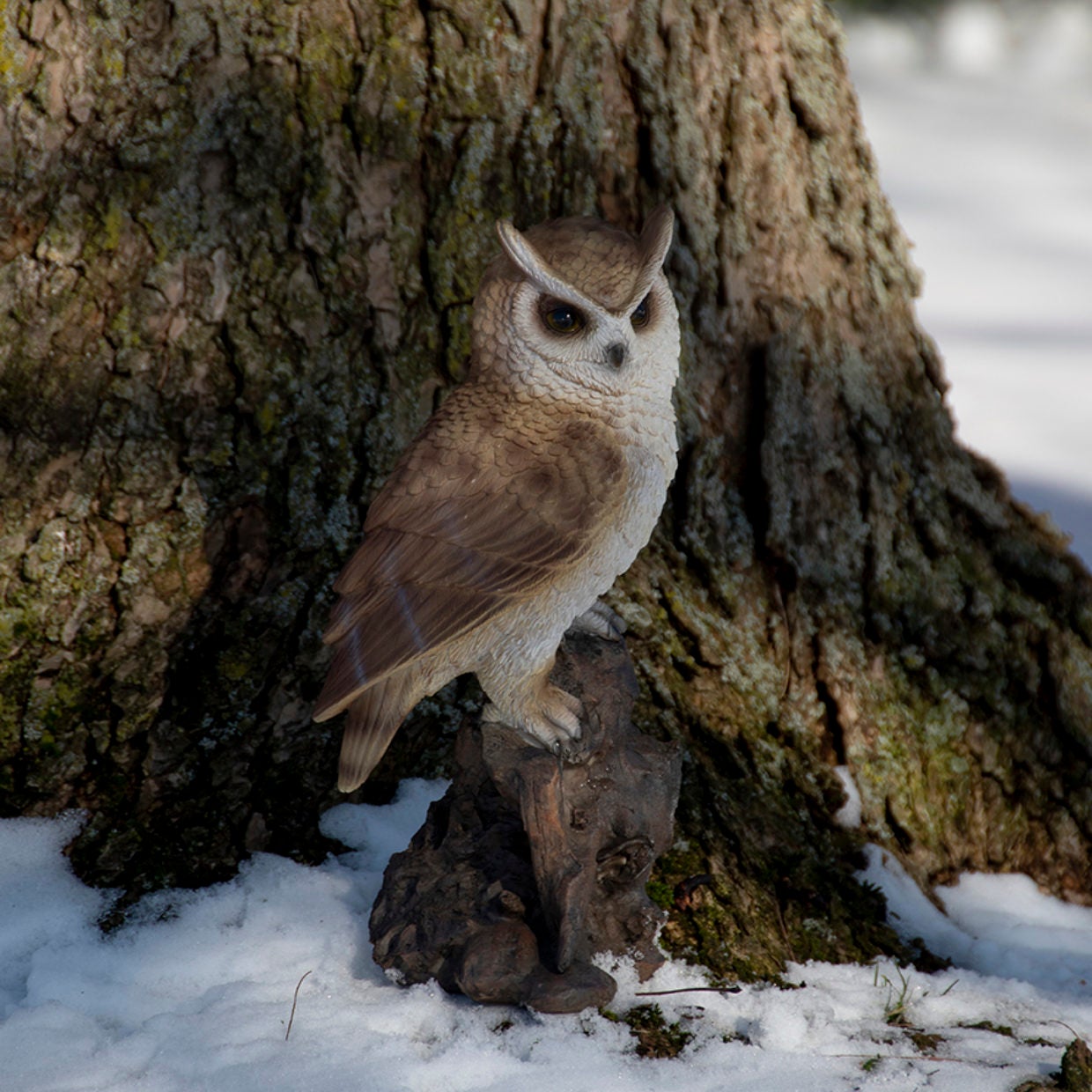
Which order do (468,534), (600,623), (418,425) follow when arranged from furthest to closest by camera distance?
(418,425)
(600,623)
(468,534)

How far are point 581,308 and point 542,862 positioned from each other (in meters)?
1.12

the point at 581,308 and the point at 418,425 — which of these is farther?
the point at 418,425

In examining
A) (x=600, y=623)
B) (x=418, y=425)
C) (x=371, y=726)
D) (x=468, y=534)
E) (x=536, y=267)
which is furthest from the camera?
(x=418, y=425)

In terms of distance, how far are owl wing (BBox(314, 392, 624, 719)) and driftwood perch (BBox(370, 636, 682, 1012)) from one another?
34cm

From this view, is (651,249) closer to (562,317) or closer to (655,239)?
(655,239)

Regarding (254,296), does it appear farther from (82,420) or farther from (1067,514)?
(1067,514)

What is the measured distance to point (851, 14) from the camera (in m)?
12.9

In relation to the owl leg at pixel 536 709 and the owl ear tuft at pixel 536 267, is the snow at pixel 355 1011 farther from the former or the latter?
the owl ear tuft at pixel 536 267

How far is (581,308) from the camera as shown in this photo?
7.75 ft

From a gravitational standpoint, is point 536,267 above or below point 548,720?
above

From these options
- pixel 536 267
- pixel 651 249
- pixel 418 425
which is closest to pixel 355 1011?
pixel 418 425

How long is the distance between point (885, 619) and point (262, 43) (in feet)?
7.39

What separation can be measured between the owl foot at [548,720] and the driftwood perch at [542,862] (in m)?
0.03

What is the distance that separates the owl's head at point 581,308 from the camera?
2.35m
